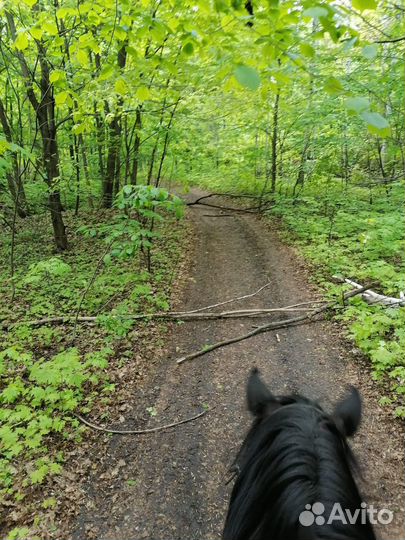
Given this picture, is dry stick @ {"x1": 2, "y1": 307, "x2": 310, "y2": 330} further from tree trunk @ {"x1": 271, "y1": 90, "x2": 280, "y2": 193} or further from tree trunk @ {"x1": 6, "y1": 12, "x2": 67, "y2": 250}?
tree trunk @ {"x1": 271, "y1": 90, "x2": 280, "y2": 193}

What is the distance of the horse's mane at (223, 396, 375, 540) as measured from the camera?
4.21ft

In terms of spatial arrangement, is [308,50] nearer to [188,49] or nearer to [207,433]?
[188,49]

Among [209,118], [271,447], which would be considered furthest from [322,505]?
[209,118]

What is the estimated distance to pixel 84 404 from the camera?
194 inches

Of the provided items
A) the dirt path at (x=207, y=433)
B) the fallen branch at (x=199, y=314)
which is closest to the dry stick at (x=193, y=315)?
the fallen branch at (x=199, y=314)

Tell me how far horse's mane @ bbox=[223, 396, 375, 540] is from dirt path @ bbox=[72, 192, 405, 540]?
128cm

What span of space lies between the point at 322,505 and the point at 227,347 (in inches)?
201

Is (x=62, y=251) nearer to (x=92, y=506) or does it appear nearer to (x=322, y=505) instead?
(x=92, y=506)

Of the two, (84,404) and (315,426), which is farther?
(84,404)

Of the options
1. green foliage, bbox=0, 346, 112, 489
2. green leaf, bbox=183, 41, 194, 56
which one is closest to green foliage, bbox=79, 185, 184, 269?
green foliage, bbox=0, 346, 112, 489

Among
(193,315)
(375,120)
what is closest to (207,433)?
(193,315)

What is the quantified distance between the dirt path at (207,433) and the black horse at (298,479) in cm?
121

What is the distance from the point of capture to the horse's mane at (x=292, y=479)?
4.21ft

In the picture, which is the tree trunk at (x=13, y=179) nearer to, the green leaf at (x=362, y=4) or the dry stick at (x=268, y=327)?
the dry stick at (x=268, y=327)
